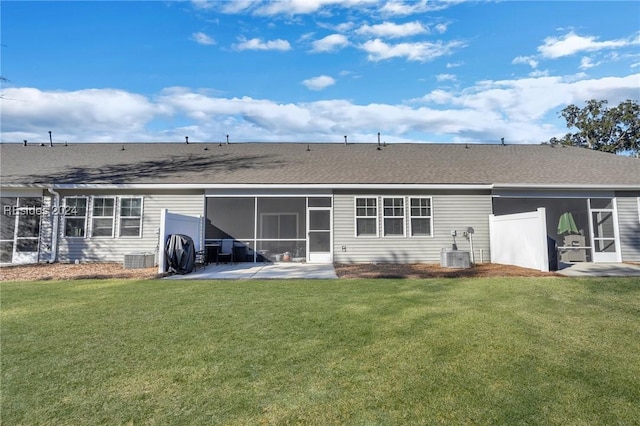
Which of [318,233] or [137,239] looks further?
→ [318,233]

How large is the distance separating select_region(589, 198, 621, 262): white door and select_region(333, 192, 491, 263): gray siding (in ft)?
13.6

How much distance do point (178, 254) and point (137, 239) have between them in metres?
3.75

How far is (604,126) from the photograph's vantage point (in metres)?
29.6

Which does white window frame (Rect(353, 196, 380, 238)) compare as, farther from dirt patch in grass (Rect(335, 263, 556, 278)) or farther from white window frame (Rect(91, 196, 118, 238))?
white window frame (Rect(91, 196, 118, 238))

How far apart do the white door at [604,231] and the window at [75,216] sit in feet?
63.1

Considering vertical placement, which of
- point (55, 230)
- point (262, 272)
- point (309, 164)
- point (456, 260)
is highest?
point (309, 164)

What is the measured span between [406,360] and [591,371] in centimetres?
176

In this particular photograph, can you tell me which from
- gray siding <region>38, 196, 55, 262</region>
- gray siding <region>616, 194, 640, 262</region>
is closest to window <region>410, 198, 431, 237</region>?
gray siding <region>616, 194, 640, 262</region>

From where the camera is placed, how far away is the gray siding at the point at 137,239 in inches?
493

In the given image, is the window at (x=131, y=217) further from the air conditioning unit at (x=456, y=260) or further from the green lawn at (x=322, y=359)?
the air conditioning unit at (x=456, y=260)

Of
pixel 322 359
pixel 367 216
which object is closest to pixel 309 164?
pixel 367 216

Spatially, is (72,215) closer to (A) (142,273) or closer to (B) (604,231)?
(A) (142,273)

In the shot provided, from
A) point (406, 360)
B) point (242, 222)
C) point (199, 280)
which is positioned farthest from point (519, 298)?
point (242, 222)

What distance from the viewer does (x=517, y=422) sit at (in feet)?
7.98
